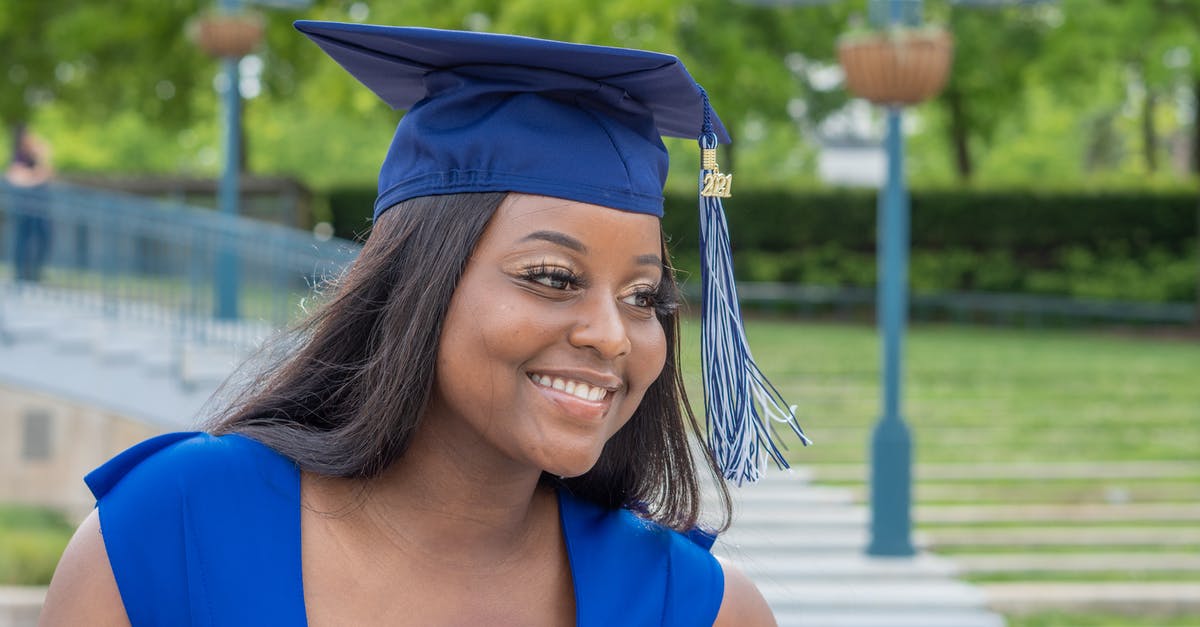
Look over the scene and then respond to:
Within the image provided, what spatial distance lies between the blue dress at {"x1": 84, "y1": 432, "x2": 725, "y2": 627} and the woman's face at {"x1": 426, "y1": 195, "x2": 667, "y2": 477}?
6.8 inches

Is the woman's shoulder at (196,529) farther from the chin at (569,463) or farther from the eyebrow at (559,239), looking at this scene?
the eyebrow at (559,239)

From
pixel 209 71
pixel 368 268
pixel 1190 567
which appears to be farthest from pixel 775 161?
pixel 368 268

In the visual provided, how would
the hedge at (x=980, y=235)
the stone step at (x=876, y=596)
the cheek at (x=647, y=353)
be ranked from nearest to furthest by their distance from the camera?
1. the cheek at (x=647, y=353)
2. the stone step at (x=876, y=596)
3. the hedge at (x=980, y=235)

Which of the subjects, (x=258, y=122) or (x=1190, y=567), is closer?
(x=1190, y=567)

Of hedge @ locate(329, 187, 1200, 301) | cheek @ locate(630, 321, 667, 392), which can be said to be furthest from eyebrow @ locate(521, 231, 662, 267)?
hedge @ locate(329, 187, 1200, 301)

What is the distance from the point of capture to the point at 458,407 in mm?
1580

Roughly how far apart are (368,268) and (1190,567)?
28.4 feet

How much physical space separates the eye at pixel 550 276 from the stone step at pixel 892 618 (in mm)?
6730

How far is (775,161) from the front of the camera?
4247 cm

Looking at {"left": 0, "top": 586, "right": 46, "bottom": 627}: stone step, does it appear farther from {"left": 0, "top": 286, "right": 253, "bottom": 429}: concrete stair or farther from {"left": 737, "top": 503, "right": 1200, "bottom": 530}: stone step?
{"left": 737, "top": 503, "right": 1200, "bottom": 530}: stone step

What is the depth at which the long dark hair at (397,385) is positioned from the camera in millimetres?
1565

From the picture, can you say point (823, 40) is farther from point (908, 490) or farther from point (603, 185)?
point (603, 185)

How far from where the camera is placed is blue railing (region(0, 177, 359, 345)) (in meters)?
10.8

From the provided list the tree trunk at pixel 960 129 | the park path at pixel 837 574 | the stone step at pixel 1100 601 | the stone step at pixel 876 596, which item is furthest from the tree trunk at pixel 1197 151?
the stone step at pixel 876 596
